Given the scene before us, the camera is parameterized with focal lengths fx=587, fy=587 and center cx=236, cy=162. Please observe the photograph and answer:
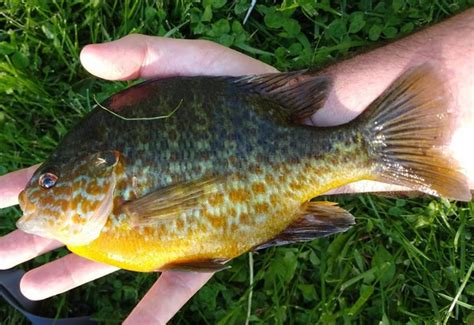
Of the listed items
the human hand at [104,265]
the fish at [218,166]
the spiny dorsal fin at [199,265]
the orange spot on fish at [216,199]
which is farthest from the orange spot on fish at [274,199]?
the human hand at [104,265]

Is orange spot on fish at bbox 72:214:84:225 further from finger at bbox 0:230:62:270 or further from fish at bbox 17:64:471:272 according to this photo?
finger at bbox 0:230:62:270

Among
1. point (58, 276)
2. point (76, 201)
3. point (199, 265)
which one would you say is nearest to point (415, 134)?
point (199, 265)

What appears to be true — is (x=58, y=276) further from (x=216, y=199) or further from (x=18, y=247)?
(x=216, y=199)

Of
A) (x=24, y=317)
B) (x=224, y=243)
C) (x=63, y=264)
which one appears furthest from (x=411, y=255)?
(x=24, y=317)

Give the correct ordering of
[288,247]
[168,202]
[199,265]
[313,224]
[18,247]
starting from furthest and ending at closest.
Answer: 1. [288,247]
2. [18,247]
3. [313,224]
4. [199,265]
5. [168,202]

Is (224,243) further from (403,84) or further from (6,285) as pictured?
(6,285)

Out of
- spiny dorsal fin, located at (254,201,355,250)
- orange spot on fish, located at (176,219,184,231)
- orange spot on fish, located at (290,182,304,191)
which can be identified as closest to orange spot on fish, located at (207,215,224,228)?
orange spot on fish, located at (176,219,184,231)

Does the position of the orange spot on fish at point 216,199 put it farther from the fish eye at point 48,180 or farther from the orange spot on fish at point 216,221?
the fish eye at point 48,180
